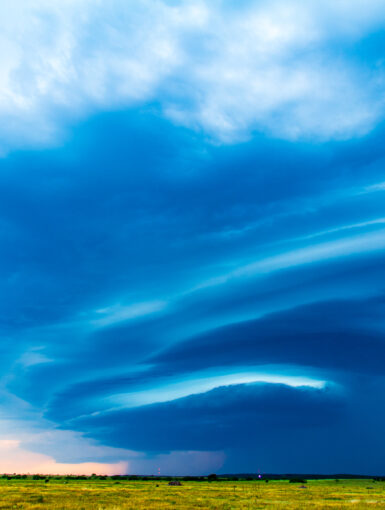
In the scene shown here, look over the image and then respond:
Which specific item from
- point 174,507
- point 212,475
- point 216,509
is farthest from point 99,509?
point 212,475

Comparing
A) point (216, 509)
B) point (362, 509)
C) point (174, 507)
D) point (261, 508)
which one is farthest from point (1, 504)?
point (362, 509)

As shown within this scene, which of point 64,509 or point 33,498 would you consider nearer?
point 64,509

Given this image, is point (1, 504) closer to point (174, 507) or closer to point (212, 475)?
point (174, 507)

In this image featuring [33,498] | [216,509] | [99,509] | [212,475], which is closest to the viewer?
[99,509]

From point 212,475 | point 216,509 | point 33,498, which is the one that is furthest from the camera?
point 212,475

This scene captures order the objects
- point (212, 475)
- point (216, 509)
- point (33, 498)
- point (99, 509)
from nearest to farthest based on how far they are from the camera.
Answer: point (99, 509)
point (216, 509)
point (33, 498)
point (212, 475)

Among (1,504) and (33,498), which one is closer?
(1,504)

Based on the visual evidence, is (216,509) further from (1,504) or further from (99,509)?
(1,504)

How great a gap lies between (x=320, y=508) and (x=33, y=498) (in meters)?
35.8

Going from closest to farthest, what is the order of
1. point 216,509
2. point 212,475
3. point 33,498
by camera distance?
1. point 216,509
2. point 33,498
3. point 212,475

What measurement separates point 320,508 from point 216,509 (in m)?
11.6

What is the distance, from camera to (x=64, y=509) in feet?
152

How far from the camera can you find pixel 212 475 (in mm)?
196500

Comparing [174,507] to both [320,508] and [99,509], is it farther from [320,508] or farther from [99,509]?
[320,508]
